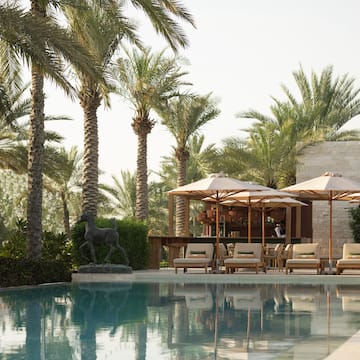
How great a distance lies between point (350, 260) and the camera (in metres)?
24.5

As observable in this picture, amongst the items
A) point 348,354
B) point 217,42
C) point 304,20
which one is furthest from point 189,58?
point 348,354

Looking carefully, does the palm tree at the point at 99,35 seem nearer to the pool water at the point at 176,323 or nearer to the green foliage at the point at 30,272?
the green foliage at the point at 30,272

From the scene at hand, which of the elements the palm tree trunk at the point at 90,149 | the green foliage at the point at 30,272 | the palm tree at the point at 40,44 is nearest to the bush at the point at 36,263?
the green foliage at the point at 30,272

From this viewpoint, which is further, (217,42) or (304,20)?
(217,42)

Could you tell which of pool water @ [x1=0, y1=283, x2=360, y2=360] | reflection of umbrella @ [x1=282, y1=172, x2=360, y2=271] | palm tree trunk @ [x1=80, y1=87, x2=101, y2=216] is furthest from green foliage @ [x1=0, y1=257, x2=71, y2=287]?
reflection of umbrella @ [x1=282, y1=172, x2=360, y2=271]

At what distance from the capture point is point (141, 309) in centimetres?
1546

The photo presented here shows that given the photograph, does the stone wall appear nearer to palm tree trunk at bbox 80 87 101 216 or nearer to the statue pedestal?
palm tree trunk at bbox 80 87 101 216

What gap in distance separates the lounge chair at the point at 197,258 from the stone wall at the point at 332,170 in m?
8.53

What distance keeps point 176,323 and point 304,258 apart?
41.9 feet

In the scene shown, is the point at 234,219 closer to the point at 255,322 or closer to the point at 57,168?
the point at 57,168

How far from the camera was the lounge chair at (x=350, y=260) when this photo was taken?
24.5 m

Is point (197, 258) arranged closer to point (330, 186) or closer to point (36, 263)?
point (330, 186)

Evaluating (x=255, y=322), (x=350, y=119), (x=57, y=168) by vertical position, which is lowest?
(x=255, y=322)

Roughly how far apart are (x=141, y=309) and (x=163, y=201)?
39.3 meters
